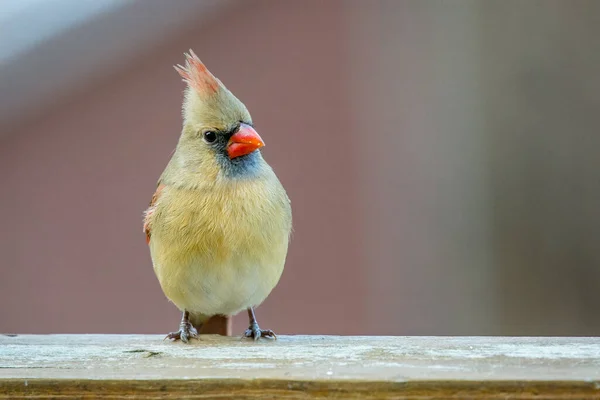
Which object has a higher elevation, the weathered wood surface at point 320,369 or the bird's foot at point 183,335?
the weathered wood surface at point 320,369

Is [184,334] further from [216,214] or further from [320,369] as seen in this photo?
[320,369]

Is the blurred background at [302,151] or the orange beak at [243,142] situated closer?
the orange beak at [243,142]

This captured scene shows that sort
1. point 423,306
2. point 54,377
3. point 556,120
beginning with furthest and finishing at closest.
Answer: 1. point 423,306
2. point 556,120
3. point 54,377

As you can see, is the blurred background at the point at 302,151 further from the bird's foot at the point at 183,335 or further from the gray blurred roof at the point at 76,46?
the bird's foot at the point at 183,335

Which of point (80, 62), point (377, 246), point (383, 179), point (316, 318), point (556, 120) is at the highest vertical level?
point (80, 62)

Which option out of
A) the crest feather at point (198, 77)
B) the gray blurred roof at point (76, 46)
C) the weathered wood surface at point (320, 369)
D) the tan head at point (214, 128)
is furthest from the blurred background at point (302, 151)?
the weathered wood surface at point (320, 369)

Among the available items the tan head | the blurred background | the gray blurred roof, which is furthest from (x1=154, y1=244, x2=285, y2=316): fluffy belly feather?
the gray blurred roof

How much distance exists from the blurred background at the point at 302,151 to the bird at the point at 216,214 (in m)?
1.42

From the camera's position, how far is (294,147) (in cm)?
351

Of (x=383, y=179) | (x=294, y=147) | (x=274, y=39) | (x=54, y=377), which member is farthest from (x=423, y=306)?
(x=54, y=377)

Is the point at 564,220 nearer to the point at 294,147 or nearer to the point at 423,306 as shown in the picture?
the point at 423,306

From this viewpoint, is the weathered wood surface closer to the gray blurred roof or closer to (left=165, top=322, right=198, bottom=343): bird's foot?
(left=165, top=322, right=198, bottom=343): bird's foot

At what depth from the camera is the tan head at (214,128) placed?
1912 mm

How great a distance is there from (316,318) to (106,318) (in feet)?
2.80
